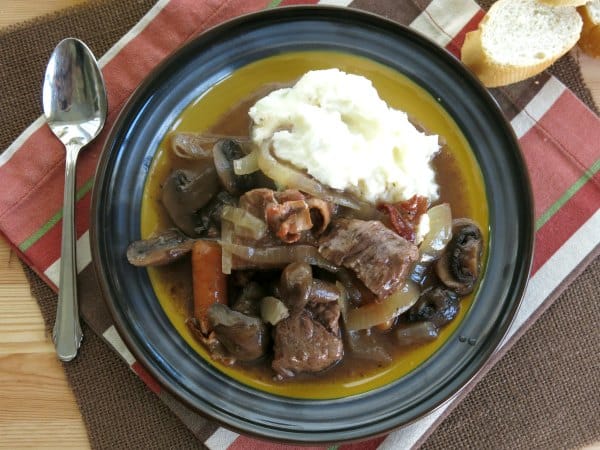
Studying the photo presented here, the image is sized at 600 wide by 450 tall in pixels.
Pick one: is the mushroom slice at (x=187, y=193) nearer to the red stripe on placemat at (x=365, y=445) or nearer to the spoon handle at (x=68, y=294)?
the spoon handle at (x=68, y=294)

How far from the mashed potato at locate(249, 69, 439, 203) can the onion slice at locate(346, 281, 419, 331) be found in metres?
0.59

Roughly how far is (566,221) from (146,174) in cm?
287

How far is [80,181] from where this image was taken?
3955mm

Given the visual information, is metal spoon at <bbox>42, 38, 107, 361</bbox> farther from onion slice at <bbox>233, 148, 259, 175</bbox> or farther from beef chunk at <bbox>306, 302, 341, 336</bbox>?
beef chunk at <bbox>306, 302, 341, 336</bbox>

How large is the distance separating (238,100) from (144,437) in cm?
229

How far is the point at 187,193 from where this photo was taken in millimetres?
3629

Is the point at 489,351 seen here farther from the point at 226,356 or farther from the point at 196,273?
the point at 196,273

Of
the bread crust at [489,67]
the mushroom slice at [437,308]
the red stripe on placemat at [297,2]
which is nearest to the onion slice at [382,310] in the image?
the mushroom slice at [437,308]

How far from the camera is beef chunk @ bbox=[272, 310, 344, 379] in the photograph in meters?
3.43

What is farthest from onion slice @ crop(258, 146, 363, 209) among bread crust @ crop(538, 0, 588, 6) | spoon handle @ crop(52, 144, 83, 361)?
bread crust @ crop(538, 0, 588, 6)

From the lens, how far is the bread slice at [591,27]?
4.12m

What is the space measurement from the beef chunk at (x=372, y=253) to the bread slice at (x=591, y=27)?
2.13 metres

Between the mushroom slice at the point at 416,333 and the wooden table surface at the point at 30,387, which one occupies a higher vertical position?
the mushroom slice at the point at 416,333

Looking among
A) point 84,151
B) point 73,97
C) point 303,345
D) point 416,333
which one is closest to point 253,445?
point 303,345
